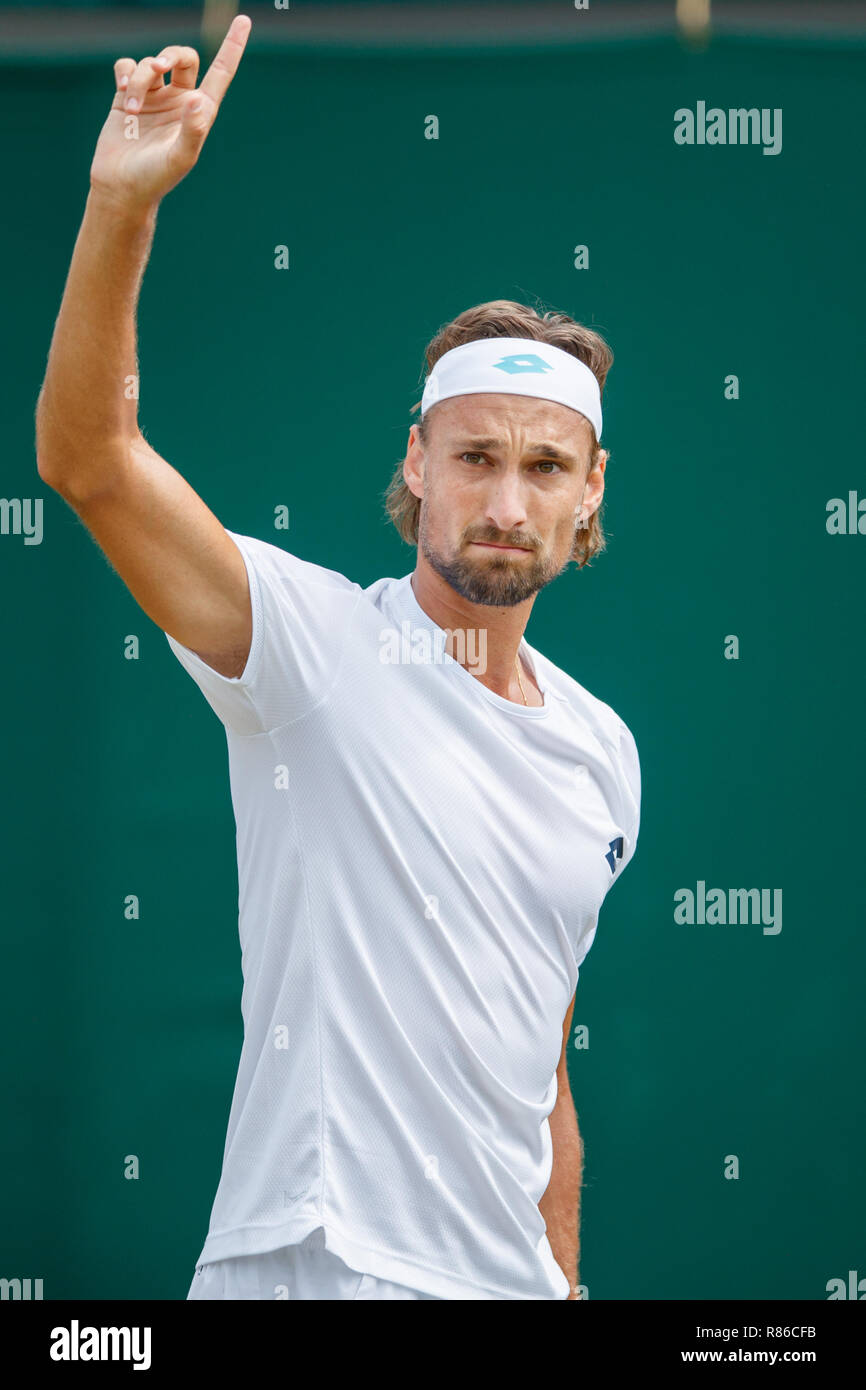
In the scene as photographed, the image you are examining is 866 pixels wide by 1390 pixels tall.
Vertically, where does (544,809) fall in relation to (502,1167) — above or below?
above

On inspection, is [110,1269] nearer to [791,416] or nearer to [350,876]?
[350,876]

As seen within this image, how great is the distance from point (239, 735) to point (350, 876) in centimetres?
24

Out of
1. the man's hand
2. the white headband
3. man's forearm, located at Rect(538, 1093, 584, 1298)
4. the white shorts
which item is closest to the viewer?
the man's hand

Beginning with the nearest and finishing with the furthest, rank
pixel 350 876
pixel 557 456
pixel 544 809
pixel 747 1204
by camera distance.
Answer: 1. pixel 350 876
2. pixel 544 809
3. pixel 557 456
4. pixel 747 1204

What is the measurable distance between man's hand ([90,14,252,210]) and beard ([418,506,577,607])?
73 cm

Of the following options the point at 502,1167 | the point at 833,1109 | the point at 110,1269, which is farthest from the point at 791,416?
the point at 110,1269

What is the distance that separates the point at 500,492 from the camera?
2.02 meters

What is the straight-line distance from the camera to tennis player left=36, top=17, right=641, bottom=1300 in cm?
149

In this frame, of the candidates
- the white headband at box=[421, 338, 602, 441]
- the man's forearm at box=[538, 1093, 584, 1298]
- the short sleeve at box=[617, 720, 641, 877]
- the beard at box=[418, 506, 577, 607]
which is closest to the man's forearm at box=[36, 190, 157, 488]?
the beard at box=[418, 506, 577, 607]

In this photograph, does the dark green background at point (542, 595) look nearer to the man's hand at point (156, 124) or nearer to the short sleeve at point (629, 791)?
the short sleeve at point (629, 791)

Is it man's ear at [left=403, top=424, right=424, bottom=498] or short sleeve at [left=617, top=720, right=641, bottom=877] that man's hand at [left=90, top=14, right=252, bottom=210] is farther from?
short sleeve at [left=617, top=720, right=641, bottom=877]

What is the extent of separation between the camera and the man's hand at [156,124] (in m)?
1.42

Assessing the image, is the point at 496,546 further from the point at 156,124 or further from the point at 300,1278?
the point at 300,1278
